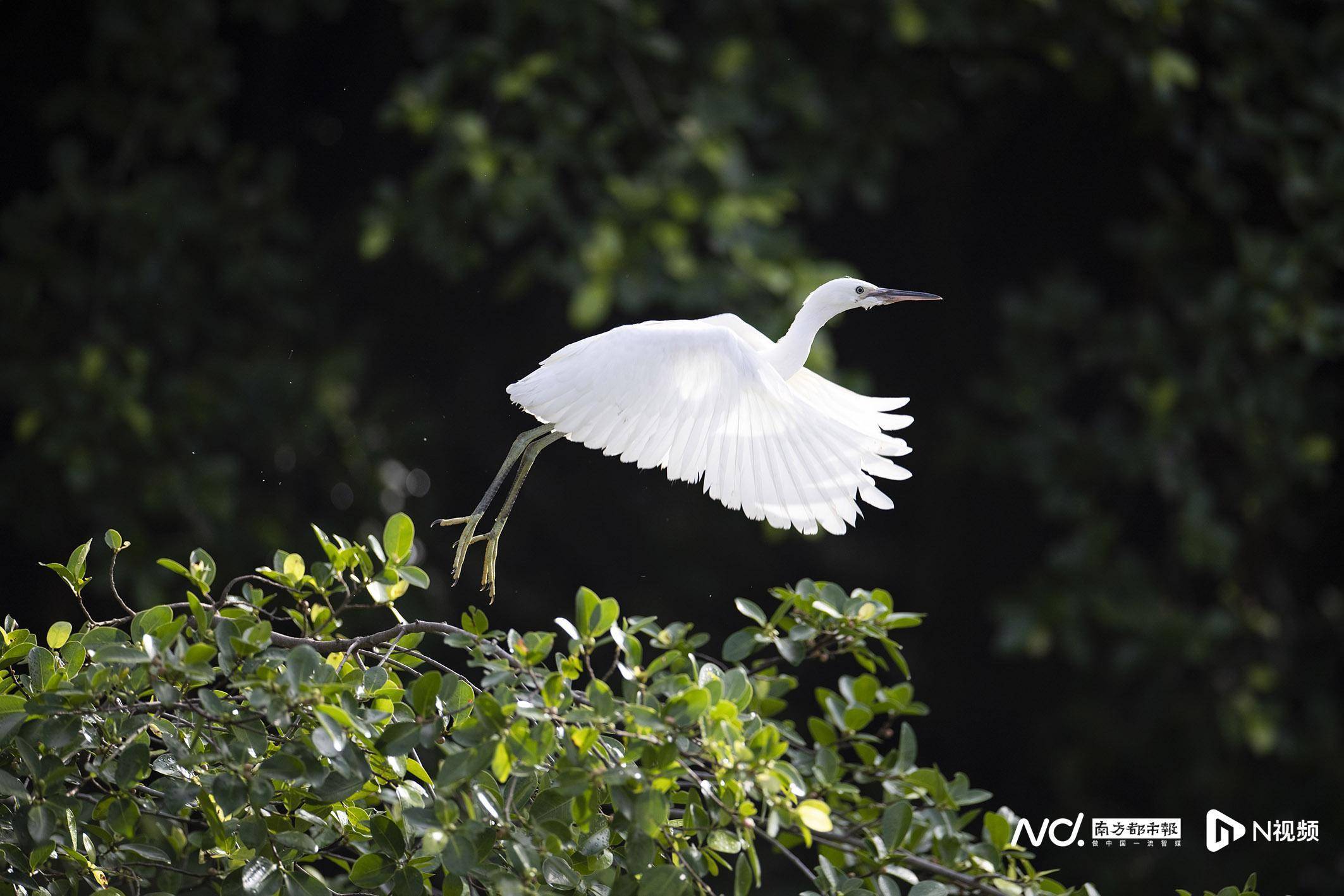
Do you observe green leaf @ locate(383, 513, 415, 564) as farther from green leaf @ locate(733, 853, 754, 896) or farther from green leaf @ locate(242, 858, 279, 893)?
green leaf @ locate(733, 853, 754, 896)

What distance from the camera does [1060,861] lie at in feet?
8.61

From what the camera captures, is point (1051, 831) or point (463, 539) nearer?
point (463, 539)

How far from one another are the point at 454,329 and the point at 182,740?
6.28 feet

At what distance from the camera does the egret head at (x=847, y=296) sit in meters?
1.00

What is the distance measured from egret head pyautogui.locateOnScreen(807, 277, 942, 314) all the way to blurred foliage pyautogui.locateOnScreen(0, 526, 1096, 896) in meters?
0.25

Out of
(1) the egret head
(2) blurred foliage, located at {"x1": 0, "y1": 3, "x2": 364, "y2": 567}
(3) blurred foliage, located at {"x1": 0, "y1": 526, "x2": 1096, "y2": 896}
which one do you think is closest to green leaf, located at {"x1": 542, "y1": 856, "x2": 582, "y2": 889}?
A: (3) blurred foliage, located at {"x1": 0, "y1": 526, "x2": 1096, "y2": 896}

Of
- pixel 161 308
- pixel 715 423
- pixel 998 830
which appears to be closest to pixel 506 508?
pixel 715 423

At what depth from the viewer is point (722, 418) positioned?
967 millimetres

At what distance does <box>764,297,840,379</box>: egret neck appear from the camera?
3.28ft

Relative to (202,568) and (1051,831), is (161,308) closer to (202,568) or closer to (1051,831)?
(202,568)

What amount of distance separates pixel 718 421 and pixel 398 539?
0.26 metres

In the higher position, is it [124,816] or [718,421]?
[718,421]

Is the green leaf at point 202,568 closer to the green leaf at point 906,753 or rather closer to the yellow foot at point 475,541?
the yellow foot at point 475,541

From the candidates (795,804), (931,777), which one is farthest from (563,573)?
(795,804)
